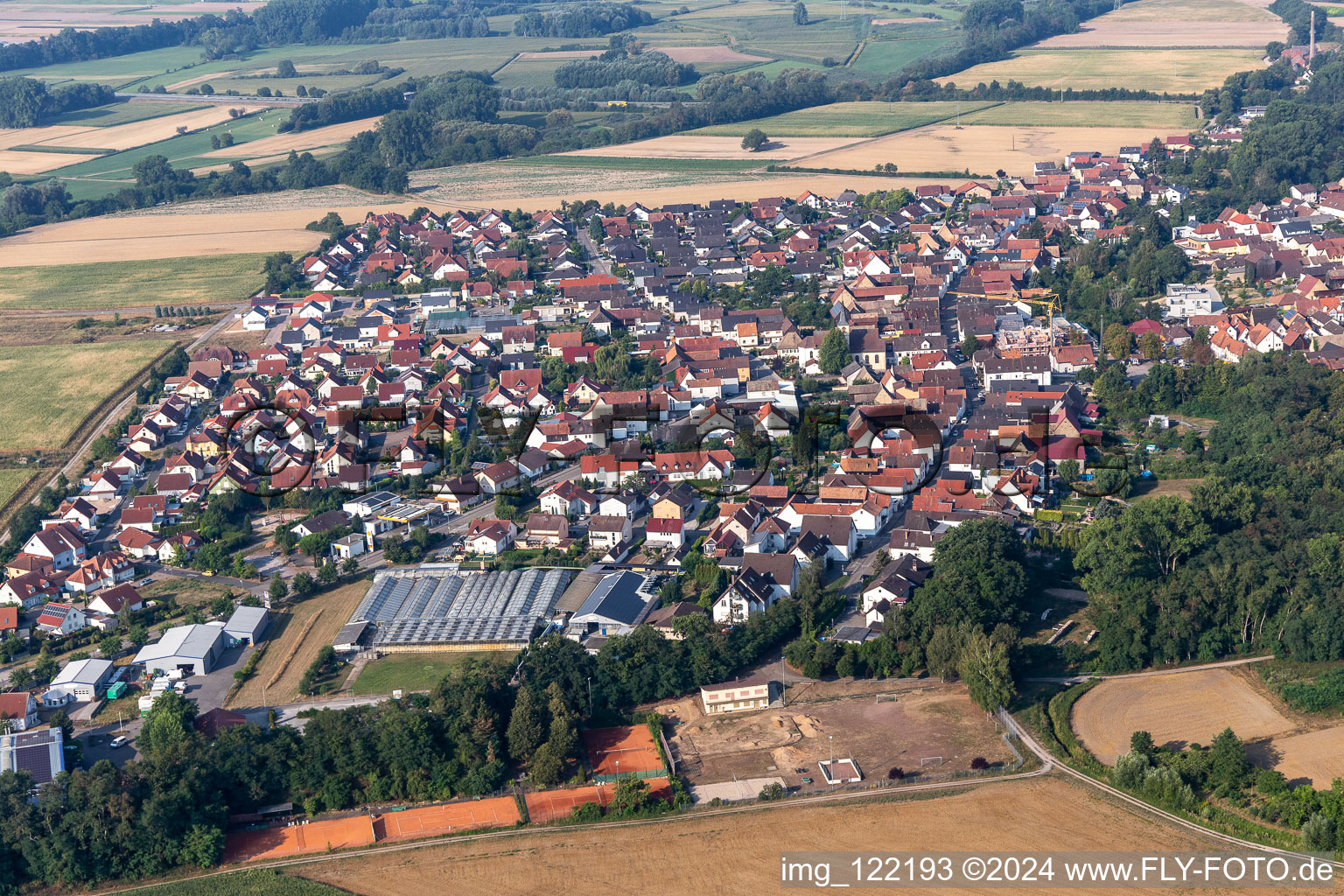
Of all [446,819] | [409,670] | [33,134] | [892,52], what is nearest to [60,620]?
[409,670]

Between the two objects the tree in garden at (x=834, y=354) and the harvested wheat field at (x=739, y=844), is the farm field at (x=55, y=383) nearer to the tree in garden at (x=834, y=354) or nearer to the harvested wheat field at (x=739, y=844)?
the tree in garden at (x=834, y=354)

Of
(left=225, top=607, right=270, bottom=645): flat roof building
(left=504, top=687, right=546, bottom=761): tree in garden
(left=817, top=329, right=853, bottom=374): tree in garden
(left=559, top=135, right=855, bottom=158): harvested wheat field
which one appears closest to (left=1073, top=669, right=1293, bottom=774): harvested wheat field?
(left=504, top=687, right=546, bottom=761): tree in garden

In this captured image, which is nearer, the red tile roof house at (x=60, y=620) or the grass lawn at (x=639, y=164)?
the red tile roof house at (x=60, y=620)

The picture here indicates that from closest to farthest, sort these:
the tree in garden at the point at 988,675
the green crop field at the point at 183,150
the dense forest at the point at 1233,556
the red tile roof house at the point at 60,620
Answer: the tree in garden at the point at 988,675 → the dense forest at the point at 1233,556 → the red tile roof house at the point at 60,620 → the green crop field at the point at 183,150

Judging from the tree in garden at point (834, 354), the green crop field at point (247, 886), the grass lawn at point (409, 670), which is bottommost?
the green crop field at point (247, 886)

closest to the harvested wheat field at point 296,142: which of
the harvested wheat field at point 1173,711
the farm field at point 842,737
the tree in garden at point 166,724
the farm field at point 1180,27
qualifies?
the farm field at point 1180,27

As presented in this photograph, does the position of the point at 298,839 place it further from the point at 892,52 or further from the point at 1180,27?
the point at 1180,27
